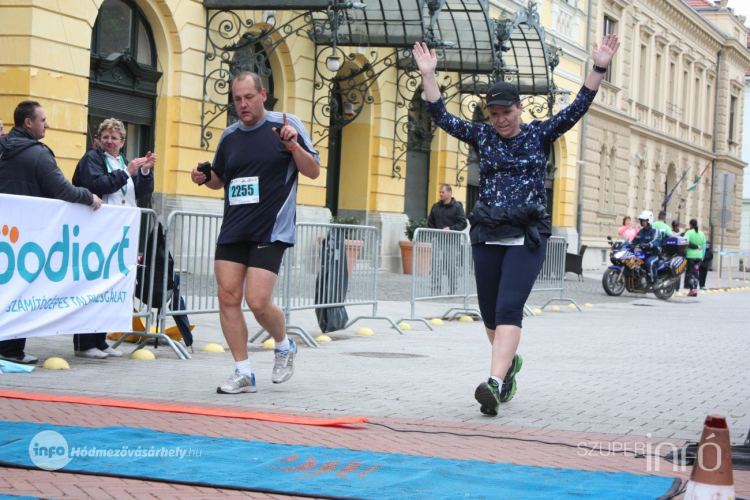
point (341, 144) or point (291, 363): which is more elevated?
point (341, 144)

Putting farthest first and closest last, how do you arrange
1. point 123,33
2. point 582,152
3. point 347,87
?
point 582,152
point 347,87
point 123,33

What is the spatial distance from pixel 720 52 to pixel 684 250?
3531 centimetres

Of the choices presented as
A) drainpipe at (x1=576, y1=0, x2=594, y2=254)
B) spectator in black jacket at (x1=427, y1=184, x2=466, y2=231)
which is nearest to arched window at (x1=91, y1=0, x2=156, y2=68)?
spectator in black jacket at (x1=427, y1=184, x2=466, y2=231)

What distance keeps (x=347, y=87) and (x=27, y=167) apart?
1529 centimetres

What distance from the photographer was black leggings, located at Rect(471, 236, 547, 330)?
20.8 feet

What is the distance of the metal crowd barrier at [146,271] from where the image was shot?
8891mm

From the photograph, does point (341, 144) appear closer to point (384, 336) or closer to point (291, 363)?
point (384, 336)

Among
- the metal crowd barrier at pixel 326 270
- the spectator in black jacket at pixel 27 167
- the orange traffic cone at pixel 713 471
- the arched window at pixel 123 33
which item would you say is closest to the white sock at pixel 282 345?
the spectator in black jacket at pixel 27 167

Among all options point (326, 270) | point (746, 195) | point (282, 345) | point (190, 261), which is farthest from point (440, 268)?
point (746, 195)

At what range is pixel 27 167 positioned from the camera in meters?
7.87

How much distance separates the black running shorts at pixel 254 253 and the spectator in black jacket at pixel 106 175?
1.99 m

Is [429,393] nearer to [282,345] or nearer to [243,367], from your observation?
[282,345]

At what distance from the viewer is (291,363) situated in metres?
7.16

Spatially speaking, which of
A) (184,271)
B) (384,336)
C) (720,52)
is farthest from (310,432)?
(720,52)
